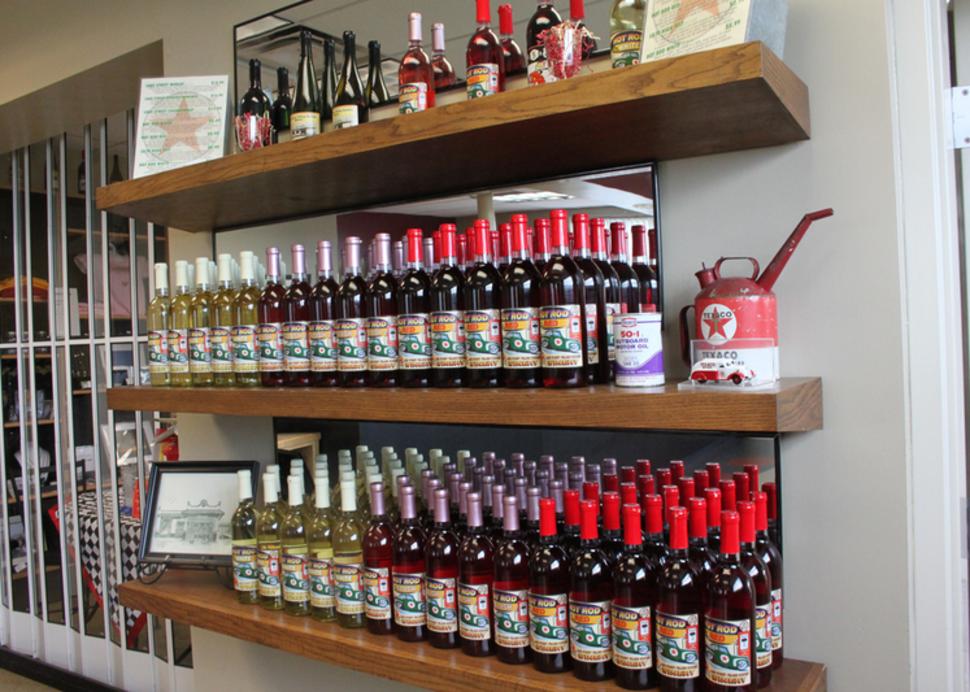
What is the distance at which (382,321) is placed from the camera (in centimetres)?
152

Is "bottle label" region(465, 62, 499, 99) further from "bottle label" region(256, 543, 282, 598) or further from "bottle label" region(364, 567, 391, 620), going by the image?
"bottle label" region(256, 543, 282, 598)

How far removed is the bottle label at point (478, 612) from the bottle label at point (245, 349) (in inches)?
28.5

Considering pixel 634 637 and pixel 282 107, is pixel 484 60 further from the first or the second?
pixel 634 637

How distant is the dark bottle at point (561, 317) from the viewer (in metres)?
1.28

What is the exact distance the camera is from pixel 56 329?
343cm

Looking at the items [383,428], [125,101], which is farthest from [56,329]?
[383,428]

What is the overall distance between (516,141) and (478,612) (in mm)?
838

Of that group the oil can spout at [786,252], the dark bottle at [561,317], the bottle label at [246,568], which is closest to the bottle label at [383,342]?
the dark bottle at [561,317]

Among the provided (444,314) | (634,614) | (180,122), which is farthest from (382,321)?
(180,122)

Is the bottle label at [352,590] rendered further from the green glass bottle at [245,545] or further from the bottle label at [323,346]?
the bottle label at [323,346]

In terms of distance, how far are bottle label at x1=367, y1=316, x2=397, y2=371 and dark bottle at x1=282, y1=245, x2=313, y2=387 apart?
0.62 ft

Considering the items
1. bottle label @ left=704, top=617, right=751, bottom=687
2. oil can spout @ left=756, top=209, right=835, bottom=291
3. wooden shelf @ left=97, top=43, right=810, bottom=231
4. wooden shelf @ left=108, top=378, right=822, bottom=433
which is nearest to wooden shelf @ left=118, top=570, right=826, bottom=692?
bottle label @ left=704, top=617, right=751, bottom=687

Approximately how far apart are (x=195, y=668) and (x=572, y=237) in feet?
6.02

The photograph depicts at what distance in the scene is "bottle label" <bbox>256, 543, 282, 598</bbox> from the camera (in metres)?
1.68
